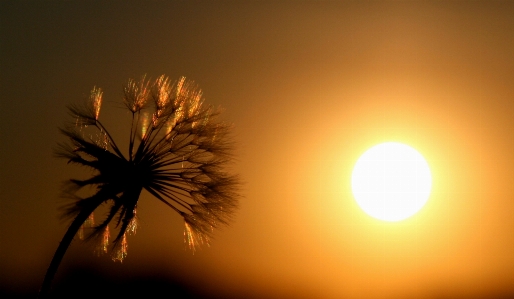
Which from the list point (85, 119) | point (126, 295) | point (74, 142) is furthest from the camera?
point (126, 295)

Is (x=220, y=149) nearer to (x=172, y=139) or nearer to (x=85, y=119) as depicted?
(x=172, y=139)

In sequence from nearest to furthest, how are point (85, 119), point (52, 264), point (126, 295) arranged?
point (52, 264) → point (85, 119) → point (126, 295)

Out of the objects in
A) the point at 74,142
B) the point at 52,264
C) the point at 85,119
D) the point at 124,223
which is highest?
the point at 85,119

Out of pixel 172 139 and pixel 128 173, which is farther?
pixel 172 139

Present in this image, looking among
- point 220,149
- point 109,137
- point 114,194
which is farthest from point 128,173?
point 220,149

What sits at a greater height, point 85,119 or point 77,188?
point 85,119

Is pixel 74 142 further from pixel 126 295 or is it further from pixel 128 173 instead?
pixel 126 295

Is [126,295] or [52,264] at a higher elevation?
[126,295]

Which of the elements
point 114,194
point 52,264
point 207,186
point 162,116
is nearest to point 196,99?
point 162,116

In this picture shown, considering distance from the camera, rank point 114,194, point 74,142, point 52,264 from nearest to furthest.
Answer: point 52,264 → point 114,194 → point 74,142
